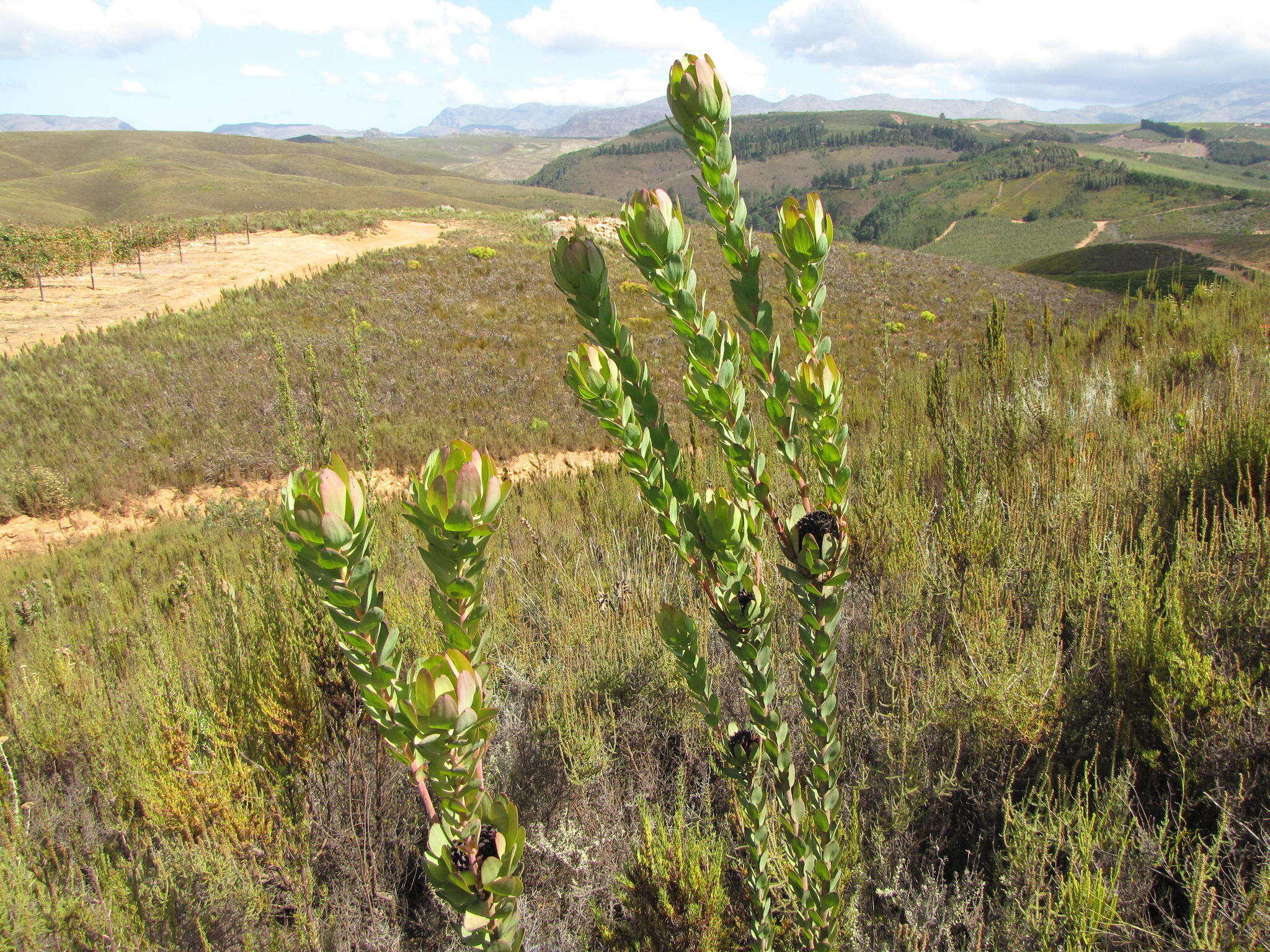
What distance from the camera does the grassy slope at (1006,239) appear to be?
8644cm

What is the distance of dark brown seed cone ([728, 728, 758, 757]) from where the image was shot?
45.0 inches

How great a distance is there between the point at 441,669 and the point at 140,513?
1140cm

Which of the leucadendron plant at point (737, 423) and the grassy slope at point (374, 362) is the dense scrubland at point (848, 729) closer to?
the leucadendron plant at point (737, 423)

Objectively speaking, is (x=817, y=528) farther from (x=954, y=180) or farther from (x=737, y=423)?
(x=954, y=180)

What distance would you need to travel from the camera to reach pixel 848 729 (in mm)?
2158

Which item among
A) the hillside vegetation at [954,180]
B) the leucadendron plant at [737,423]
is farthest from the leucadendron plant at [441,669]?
the hillside vegetation at [954,180]

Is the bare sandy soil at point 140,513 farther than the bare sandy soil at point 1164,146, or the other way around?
the bare sandy soil at point 1164,146

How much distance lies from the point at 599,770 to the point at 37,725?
103 inches

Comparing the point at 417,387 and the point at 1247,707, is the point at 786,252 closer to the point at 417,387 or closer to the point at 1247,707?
the point at 1247,707

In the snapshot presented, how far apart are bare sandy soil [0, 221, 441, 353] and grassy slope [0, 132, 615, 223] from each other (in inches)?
1382

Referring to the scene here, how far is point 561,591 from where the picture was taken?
135 inches

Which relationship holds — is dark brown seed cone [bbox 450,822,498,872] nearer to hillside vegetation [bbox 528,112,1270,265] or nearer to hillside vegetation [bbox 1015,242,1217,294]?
hillside vegetation [bbox 1015,242,1217,294]

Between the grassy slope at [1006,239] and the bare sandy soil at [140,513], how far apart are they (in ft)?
297

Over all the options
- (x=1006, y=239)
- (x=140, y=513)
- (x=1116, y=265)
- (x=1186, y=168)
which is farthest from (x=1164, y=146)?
(x=140, y=513)
